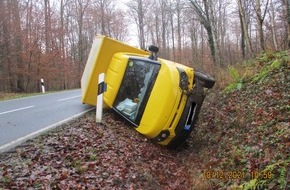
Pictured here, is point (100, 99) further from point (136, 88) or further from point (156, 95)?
point (156, 95)

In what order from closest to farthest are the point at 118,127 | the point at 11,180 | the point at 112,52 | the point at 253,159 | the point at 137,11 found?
the point at 11,180 → the point at 253,159 → the point at 118,127 → the point at 112,52 → the point at 137,11

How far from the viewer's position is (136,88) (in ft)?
26.6

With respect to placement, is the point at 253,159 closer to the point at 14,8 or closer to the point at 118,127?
the point at 118,127

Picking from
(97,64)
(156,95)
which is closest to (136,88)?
(156,95)

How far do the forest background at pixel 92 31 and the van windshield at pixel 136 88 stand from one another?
5499 mm

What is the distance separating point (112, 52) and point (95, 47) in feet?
2.15

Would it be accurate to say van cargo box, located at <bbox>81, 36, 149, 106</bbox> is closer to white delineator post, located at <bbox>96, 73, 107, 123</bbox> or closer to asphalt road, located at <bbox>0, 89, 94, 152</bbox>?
asphalt road, located at <bbox>0, 89, 94, 152</bbox>

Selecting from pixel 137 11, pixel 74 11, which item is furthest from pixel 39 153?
pixel 137 11

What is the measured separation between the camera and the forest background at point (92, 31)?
18.4m

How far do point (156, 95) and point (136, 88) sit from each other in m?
0.78

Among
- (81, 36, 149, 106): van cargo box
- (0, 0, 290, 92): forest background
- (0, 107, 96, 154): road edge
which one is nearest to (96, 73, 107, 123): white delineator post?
(0, 107, 96, 154): road edge

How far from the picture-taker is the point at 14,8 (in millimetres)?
27234

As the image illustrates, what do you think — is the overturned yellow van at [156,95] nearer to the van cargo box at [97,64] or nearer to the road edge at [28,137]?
the van cargo box at [97,64]

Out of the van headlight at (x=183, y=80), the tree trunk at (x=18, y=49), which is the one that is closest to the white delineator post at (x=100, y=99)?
the van headlight at (x=183, y=80)
